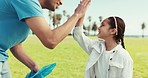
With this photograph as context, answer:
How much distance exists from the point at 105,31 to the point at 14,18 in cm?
151

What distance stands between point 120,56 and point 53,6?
4.26 feet

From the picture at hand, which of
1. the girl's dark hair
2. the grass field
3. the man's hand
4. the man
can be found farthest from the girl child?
the grass field

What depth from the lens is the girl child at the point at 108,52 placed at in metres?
3.46

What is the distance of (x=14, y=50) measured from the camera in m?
2.98

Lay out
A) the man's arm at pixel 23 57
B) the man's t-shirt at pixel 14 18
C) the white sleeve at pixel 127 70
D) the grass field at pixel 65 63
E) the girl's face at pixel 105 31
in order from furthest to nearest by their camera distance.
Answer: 1. the grass field at pixel 65 63
2. the girl's face at pixel 105 31
3. the white sleeve at pixel 127 70
4. the man's arm at pixel 23 57
5. the man's t-shirt at pixel 14 18

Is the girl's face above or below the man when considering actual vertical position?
below

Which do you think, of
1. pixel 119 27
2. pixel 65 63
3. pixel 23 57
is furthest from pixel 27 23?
pixel 65 63

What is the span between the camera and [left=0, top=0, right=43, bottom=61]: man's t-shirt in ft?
7.23

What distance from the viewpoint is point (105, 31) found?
11.8 feet

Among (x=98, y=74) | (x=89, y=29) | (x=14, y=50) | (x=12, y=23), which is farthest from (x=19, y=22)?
(x=89, y=29)

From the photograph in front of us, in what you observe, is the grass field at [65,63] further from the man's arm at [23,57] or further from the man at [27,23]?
the man at [27,23]

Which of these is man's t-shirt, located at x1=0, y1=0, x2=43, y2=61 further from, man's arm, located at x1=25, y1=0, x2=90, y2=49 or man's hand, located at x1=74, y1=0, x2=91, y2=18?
man's hand, located at x1=74, y1=0, x2=91, y2=18

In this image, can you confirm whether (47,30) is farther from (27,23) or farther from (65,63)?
(65,63)

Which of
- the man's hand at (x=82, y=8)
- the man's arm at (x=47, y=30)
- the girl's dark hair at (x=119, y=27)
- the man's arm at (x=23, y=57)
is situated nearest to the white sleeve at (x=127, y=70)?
the girl's dark hair at (x=119, y=27)
